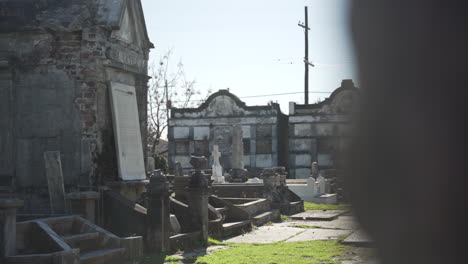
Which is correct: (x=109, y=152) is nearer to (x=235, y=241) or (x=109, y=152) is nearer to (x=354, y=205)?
(x=235, y=241)

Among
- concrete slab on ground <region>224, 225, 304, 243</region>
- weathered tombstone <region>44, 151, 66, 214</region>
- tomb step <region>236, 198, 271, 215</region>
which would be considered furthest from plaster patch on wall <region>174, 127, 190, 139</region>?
weathered tombstone <region>44, 151, 66, 214</region>

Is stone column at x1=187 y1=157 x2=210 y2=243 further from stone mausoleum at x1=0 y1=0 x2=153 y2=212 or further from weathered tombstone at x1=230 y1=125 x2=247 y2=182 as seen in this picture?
weathered tombstone at x1=230 y1=125 x2=247 y2=182

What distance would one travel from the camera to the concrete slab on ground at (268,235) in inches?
461

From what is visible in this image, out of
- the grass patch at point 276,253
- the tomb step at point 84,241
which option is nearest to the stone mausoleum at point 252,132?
the grass patch at point 276,253

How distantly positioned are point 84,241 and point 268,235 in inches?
212

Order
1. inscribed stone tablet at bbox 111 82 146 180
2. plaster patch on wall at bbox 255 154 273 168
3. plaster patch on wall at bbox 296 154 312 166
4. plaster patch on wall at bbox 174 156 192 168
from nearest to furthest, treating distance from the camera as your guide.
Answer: inscribed stone tablet at bbox 111 82 146 180 → plaster patch on wall at bbox 296 154 312 166 → plaster patch on wall at bbox 255 154 273 168 → plaster patch on wall at bbox 174 156 192 168

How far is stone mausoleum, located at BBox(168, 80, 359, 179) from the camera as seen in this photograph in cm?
3988

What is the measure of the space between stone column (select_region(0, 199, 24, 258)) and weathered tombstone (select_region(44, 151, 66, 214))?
7.87 ft

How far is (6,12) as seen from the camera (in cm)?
1103

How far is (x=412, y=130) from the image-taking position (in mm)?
1229

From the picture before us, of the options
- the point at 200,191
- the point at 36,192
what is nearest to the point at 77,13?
the point at 36,192

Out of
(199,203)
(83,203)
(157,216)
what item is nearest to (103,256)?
(83,203)

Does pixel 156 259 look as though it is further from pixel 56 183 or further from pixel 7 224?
pixel 7 224

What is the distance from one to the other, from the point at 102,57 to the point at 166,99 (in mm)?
28609
